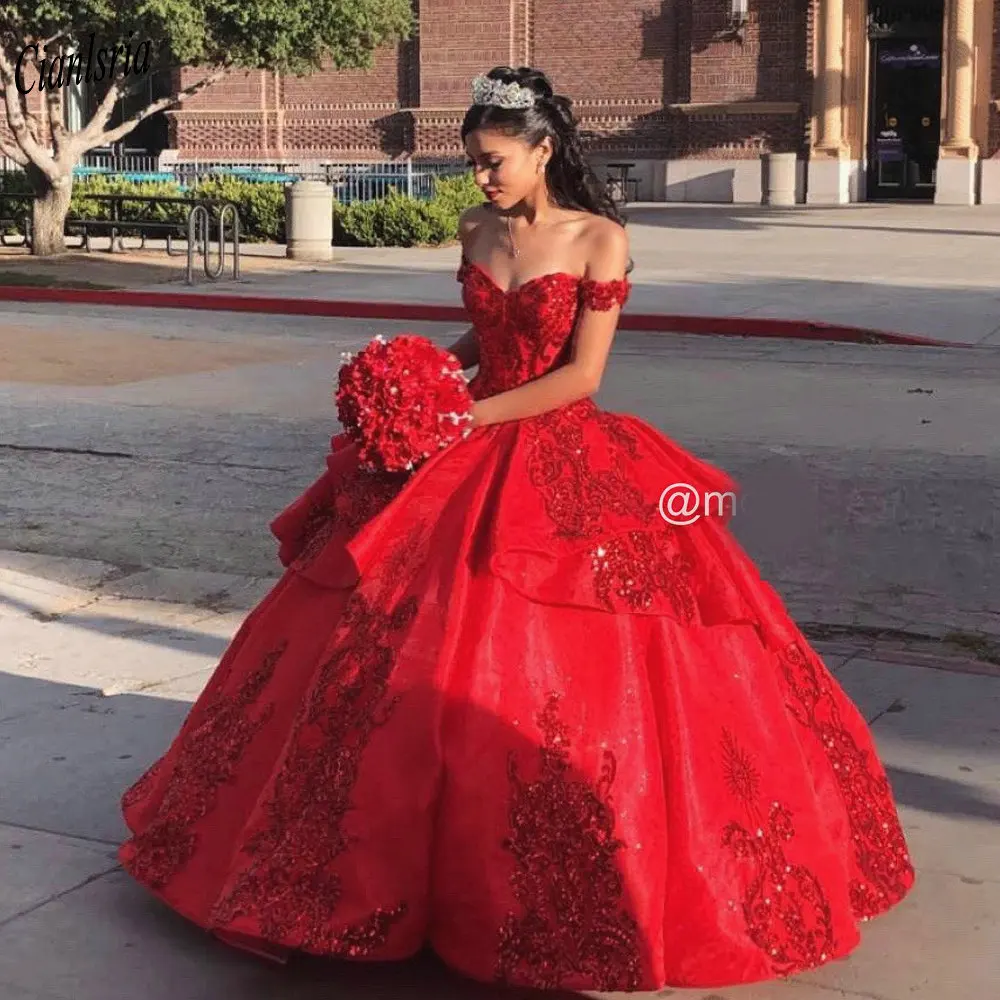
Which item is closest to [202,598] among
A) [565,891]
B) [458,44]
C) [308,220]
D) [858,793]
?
[858,793]

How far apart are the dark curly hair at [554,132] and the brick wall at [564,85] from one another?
34.6 metres

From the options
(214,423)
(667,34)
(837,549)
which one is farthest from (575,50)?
(837,549)

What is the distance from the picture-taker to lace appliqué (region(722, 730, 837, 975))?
11.4ft

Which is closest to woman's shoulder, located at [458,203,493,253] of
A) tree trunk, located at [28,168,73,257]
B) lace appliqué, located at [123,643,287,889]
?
lace appliqué, located at [123,643,287,889]

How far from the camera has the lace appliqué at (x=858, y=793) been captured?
12.7 feet

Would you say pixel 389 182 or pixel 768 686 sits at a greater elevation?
pixel 389 182

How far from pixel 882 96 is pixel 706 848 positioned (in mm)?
36410

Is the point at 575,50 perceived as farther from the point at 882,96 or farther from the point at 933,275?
the point at 933,275

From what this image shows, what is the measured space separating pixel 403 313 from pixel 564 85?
2274 centimetres

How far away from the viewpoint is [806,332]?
53.2 ft

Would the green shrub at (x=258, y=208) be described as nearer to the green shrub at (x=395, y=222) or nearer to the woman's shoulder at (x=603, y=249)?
the green shrub at (x=395, y=222)

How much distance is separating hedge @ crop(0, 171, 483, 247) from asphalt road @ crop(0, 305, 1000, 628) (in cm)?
1157

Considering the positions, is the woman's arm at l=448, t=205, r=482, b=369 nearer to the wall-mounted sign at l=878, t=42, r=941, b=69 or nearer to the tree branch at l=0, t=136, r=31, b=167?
the tree branch at l=0, t=136, r=31, b=167

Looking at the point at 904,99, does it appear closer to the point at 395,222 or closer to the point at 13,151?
the point at 395,222
